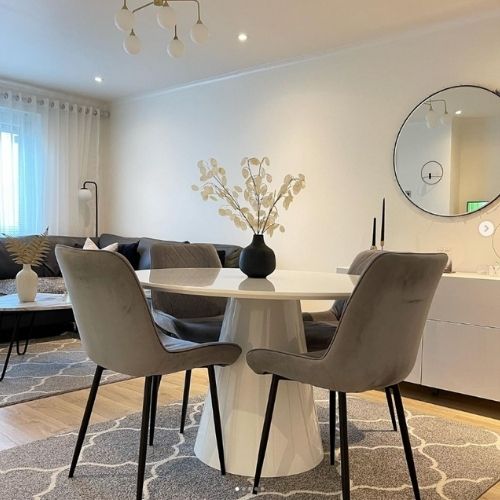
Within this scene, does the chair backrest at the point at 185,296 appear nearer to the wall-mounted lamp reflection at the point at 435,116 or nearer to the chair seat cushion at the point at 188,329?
the chair seat cushion at the point at 188,329

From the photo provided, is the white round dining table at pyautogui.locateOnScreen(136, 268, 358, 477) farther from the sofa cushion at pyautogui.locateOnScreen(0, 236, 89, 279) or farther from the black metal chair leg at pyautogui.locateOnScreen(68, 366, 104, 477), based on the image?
the sofa cushion at pyautogui.locateOnScreen(0, 236, 89, 279)

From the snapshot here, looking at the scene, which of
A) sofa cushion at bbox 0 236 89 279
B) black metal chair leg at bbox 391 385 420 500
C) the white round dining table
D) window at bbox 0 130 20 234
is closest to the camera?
black metal chair leg at bbox 391 385 420 500

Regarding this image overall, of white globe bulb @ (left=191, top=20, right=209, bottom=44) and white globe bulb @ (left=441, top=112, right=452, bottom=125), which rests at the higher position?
white globe bulb @ (left=191, top=20, right=209, bottom=44)

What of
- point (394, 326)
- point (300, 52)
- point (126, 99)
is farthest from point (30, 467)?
point (126, 99)

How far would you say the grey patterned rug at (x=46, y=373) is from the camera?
9.94 feet

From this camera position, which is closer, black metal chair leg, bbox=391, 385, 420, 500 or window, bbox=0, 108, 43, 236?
black metal chair leg, bbox=391, 385, 420, 500

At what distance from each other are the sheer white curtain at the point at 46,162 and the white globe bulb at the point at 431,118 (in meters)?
3.77

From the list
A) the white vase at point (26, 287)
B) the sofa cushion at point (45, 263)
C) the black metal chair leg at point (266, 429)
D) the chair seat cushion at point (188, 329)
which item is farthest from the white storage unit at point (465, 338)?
the sofa cushion at point (45, 263)

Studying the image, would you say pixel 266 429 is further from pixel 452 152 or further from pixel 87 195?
pixel 87 195

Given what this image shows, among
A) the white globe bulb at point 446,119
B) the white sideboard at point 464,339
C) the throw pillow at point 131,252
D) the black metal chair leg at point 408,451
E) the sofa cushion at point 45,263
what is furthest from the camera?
the throw pillow at point 131,252

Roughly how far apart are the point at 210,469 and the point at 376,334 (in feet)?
3.08

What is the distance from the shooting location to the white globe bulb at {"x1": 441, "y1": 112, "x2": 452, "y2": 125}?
→ 3430 millimetres

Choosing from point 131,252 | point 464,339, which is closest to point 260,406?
point 464,339

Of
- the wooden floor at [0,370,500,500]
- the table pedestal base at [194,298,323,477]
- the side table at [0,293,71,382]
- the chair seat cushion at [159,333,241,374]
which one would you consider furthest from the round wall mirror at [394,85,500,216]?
the side table at [0,293,71,382]
